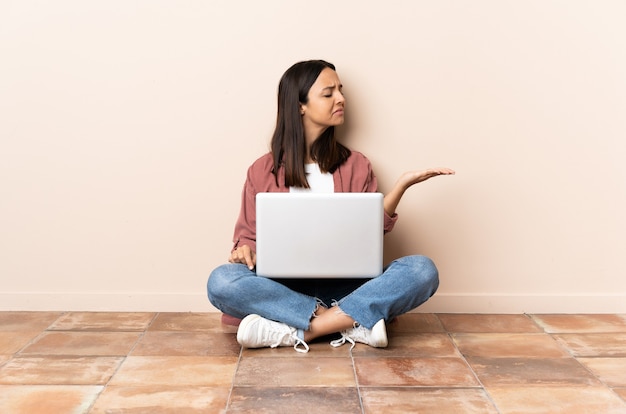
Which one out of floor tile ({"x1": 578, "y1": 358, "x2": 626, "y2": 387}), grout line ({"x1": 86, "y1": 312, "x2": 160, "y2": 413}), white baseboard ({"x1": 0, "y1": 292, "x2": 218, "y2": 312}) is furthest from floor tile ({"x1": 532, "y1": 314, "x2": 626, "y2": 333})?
grout line ({"x1": 86, "y1": 312, "x2": 160, "y2": 413})

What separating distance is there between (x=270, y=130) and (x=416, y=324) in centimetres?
88

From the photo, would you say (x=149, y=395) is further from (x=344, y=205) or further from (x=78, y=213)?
(x=78, y=213)

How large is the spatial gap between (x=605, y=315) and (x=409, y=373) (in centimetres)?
108

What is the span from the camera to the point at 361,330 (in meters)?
2.40

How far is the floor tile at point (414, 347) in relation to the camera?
7.60 feet

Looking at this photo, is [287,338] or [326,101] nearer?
[287,338]

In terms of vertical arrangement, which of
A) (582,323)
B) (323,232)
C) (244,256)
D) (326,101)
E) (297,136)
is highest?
(326,101)

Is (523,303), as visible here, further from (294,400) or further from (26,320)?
(26,320)

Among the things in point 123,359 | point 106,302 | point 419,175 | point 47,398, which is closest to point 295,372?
point 123,359

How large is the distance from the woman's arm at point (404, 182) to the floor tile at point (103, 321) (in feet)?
3.13

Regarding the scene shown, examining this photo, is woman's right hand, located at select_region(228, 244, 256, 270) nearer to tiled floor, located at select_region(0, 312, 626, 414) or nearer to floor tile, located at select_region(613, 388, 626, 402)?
tiled floor, located at select_region(0, 312, 626, 414)

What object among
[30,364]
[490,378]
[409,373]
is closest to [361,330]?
[409,373]

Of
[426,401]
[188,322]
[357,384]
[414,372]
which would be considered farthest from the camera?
[188,322]

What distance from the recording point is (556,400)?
75.6 inches
